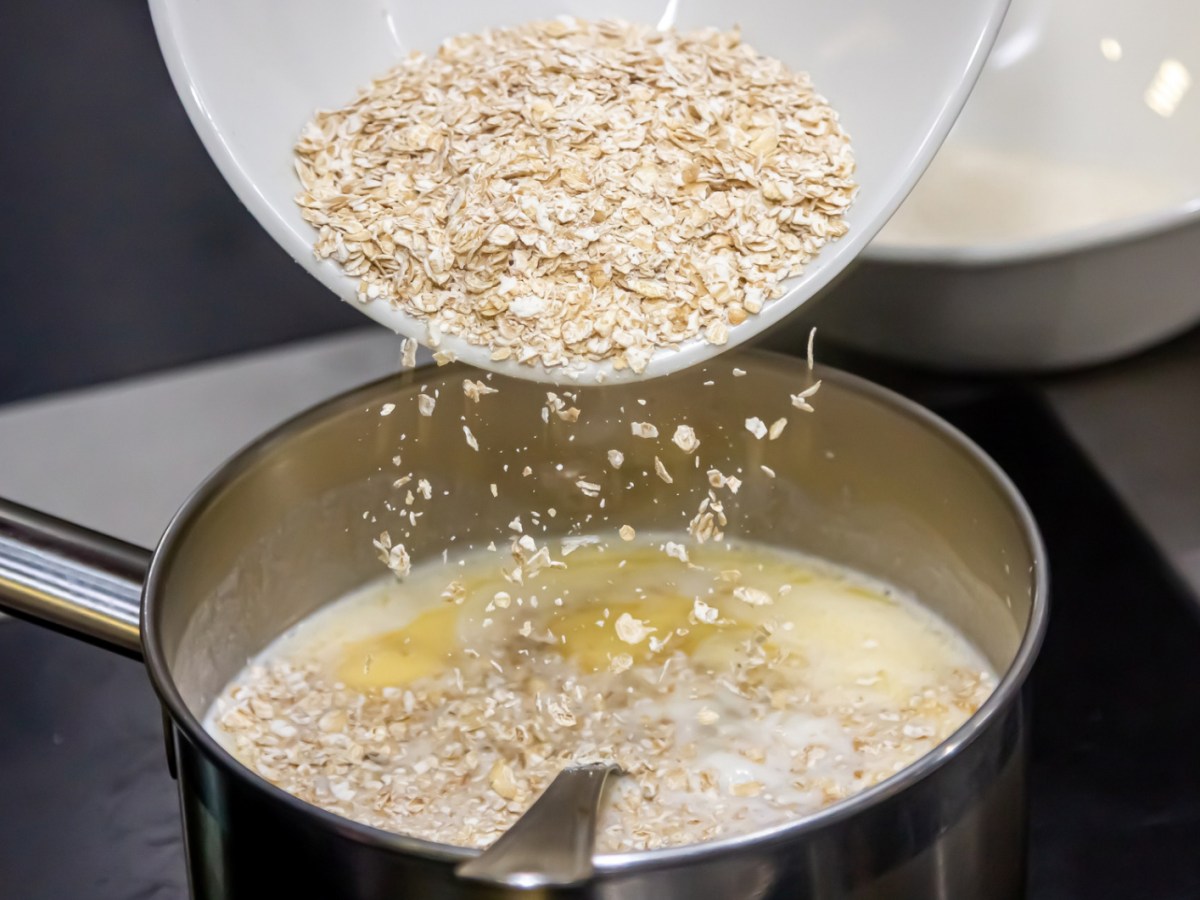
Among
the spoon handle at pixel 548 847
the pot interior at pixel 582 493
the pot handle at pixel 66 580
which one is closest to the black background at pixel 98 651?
the pot interior at pixel 582 493

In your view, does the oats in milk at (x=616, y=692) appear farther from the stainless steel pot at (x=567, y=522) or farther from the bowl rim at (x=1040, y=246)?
the bowl rim at (x=1040, y=246)

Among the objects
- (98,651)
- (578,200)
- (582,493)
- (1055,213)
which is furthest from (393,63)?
(1055,213)

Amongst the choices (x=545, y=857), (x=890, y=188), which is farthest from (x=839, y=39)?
(x=545, y=857)

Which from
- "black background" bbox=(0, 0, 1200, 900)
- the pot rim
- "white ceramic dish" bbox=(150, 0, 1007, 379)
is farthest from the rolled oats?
"black background" bbox=(0, 0, 1200, 900)

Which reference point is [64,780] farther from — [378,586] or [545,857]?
[545,857]

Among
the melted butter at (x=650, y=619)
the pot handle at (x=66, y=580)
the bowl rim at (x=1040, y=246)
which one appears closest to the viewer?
the pot handle at (x=66, y=580)

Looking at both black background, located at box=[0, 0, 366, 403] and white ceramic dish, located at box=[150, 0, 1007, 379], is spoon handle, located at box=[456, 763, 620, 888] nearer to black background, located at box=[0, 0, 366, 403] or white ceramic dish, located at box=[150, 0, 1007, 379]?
white ceramic dish, located at box=[150, 0, 1007, 379]

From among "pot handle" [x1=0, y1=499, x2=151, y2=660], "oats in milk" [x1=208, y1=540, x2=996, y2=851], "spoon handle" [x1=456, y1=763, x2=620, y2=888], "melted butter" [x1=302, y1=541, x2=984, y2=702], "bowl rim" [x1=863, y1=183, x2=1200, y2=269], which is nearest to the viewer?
"spoon handle" [x1=456, y1=763, x2=620, y2=888]
